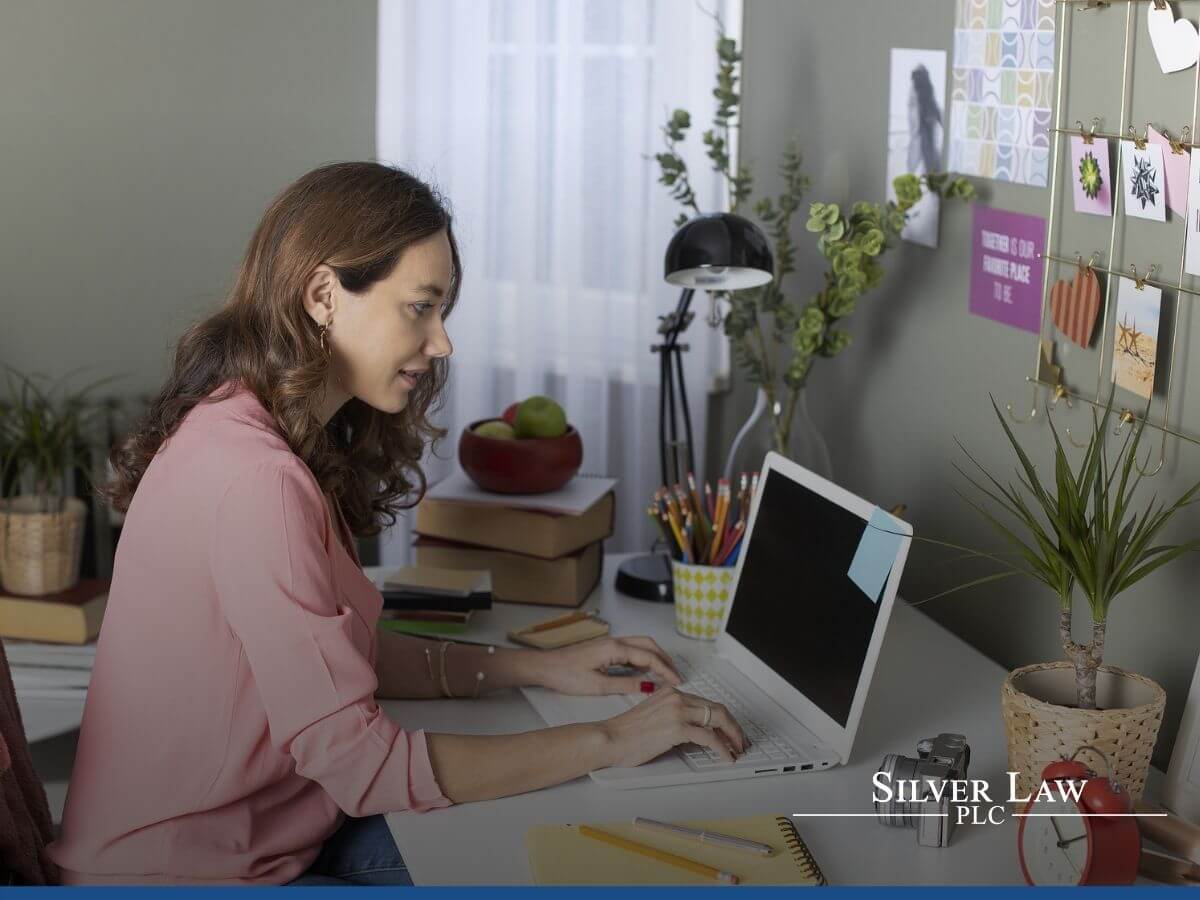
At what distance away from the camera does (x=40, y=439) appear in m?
2.46

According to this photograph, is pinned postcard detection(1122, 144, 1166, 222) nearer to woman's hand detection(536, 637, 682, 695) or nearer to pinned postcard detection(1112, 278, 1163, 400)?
pinned postcard detection(1112, 278, 1163, 400)

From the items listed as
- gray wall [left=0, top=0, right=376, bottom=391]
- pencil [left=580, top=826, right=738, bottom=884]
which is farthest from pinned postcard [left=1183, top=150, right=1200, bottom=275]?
gray wall [left=0, top=0, right=376, bottom=391]

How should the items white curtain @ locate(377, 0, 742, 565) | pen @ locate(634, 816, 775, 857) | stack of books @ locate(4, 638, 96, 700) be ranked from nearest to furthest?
pen @ locate(634, 816, 775, 857) → stack of books @ locate(4, 638, 96, 700) → white curtain @ locate(377, 0, 742, 565)

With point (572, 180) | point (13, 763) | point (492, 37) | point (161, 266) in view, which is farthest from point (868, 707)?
point (161, 266)

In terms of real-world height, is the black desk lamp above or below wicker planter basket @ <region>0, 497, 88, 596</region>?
above

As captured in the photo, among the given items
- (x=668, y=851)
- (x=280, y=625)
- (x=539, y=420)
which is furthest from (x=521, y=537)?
(x=668, y=851)

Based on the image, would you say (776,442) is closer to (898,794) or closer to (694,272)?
(694,272)

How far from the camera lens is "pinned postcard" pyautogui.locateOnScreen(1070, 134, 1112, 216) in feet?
4.74

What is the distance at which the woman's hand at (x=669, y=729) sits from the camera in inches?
53.1

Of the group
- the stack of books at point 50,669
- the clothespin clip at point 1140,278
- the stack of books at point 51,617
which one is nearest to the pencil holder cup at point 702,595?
the clothespin clip at point 1140,278

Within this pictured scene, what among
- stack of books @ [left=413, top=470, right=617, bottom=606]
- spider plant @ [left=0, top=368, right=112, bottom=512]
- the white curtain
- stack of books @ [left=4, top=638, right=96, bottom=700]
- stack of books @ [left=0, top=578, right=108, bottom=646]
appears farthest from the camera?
the white curtain

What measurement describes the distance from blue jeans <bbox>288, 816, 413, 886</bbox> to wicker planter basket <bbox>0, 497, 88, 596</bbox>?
1067mm

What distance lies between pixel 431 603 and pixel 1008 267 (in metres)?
0.84

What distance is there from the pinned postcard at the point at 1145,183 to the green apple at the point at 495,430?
92 cm
